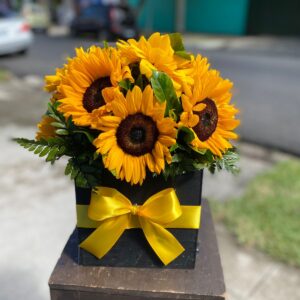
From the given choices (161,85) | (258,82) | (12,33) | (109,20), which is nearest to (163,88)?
(161,85)

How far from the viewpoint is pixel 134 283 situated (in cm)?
117

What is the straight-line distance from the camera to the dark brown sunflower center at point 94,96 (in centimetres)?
104

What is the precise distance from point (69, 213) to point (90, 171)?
205 centimetres

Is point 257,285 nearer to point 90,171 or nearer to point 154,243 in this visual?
point 154,243

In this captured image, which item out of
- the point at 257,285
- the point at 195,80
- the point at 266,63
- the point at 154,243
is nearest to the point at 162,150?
the point at 195,80

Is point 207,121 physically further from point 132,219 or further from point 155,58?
point 132,219

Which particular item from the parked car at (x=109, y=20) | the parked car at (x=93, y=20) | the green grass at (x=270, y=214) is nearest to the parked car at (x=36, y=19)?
the parked car at (x=93, y=20)

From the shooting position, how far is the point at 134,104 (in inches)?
39.1

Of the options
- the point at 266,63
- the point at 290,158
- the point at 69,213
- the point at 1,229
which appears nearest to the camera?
the point at 1,229

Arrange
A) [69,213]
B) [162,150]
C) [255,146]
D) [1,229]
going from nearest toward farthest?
1. [162,150]
2. [1,229]
3. [69,213]
4. [255,146]

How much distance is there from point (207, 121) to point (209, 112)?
0.9 inches

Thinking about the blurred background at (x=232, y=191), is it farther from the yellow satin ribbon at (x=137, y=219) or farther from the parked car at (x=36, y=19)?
the parked car at (x=36, y=19)

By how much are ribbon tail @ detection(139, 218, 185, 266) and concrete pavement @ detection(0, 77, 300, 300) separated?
1245mm

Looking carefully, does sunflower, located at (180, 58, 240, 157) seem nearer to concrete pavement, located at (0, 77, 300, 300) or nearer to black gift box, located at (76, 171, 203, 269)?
black gift box, located at (76, 171, 203, 269)
